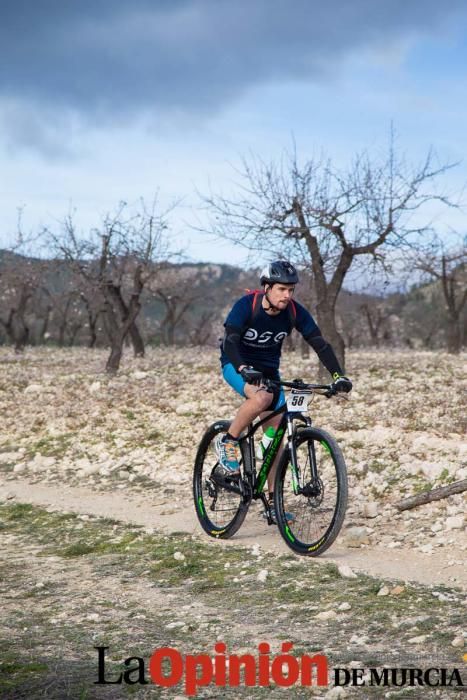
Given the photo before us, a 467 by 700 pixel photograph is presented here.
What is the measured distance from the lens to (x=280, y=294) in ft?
21.0

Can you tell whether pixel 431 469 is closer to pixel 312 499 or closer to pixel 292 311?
pixel 312 499

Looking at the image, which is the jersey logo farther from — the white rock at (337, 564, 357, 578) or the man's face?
the white rock at (337, 564, 357, 578)

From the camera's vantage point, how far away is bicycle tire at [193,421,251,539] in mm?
6988

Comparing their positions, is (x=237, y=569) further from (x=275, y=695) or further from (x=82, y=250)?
(x=82, y=250)

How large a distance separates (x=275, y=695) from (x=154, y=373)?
A: 18322 mm

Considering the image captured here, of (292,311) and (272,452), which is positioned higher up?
(292,311)

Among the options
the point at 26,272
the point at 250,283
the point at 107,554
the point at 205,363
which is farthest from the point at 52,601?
the point at 250,283

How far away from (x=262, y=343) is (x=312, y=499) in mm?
1475

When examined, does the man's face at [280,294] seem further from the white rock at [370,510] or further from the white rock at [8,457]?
the white rock at [8,457]

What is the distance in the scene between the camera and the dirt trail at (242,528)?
19.7ft

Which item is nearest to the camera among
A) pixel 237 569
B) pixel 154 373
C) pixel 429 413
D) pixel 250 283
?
pixel 237 569

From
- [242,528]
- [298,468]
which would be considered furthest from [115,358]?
[298,468]

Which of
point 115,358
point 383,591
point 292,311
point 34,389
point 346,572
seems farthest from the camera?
point 115,358

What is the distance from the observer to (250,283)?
61656mm
